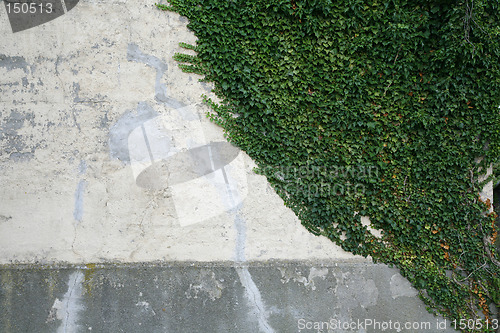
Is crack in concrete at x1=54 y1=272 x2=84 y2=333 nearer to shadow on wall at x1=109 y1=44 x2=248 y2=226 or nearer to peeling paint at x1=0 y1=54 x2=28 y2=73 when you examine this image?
shadow on wall at x1=109 y1=44 x2=248 y2=226

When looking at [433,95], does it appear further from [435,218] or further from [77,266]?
[77,266]

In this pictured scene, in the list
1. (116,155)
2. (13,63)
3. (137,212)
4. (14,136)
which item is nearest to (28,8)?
(13,63)

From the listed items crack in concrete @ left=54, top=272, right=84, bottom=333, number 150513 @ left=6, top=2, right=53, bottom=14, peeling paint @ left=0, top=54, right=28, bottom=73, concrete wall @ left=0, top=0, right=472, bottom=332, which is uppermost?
number 150513 @ left=6, top=2, right=53, bottom=14

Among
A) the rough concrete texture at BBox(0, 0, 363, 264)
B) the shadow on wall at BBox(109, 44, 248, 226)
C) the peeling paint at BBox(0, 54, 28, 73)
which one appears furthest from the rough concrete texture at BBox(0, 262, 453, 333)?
the peeling paint at BBox(0, 54, 28, 73)

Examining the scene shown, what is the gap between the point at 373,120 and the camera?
3.47 meters

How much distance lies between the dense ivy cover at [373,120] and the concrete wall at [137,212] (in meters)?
0.29

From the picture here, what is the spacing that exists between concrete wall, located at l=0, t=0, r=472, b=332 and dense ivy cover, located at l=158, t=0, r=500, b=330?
0.95ft

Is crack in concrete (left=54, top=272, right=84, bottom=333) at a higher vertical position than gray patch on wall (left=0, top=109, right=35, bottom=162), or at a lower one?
lower

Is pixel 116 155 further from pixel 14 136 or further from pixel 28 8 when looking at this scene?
pixel 28 8

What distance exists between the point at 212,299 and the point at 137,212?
1362 mm

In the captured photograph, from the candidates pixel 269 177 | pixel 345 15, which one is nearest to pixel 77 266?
→ pixel 269 177

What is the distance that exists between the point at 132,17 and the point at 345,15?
2443 mm

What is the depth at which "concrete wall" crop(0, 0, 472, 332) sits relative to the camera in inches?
136

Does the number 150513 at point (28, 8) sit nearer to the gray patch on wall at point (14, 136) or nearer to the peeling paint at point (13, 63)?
the peeling paint at point (13, 63)
